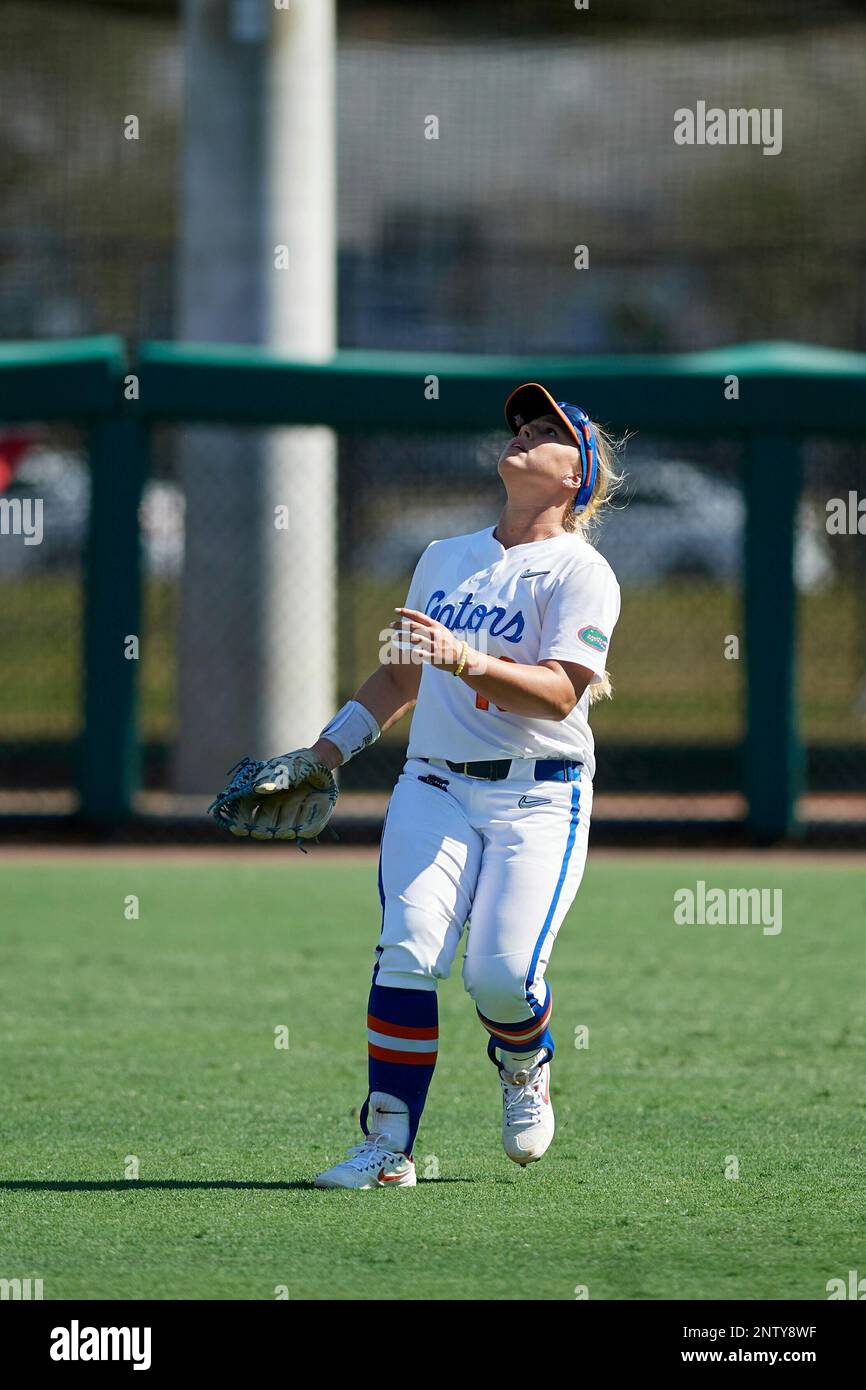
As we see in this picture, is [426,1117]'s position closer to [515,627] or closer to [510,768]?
[510,768]

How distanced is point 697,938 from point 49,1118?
11.5ft

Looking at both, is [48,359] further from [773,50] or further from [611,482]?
[773,50]

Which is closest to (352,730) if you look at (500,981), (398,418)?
(500,981)

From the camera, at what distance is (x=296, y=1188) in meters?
4.16

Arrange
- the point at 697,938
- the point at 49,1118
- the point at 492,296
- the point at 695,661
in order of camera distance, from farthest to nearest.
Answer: the point at 492,296 < the point at 695,661 < the point at 697,938 < the point at 49,1118

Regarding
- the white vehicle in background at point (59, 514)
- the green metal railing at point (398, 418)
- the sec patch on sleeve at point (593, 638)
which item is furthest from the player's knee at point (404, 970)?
the white vehicle in background at point (59, 514)

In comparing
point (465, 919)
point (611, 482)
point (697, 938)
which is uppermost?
point (611, 482)

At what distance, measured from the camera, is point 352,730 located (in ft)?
14.5

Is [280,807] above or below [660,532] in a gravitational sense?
below

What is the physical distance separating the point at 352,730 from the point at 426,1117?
3.69 feet

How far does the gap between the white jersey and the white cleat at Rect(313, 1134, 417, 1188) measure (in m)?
0.86

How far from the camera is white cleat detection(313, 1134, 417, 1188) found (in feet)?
13.5

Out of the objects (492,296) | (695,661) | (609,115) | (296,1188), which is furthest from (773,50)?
(296,1188)
